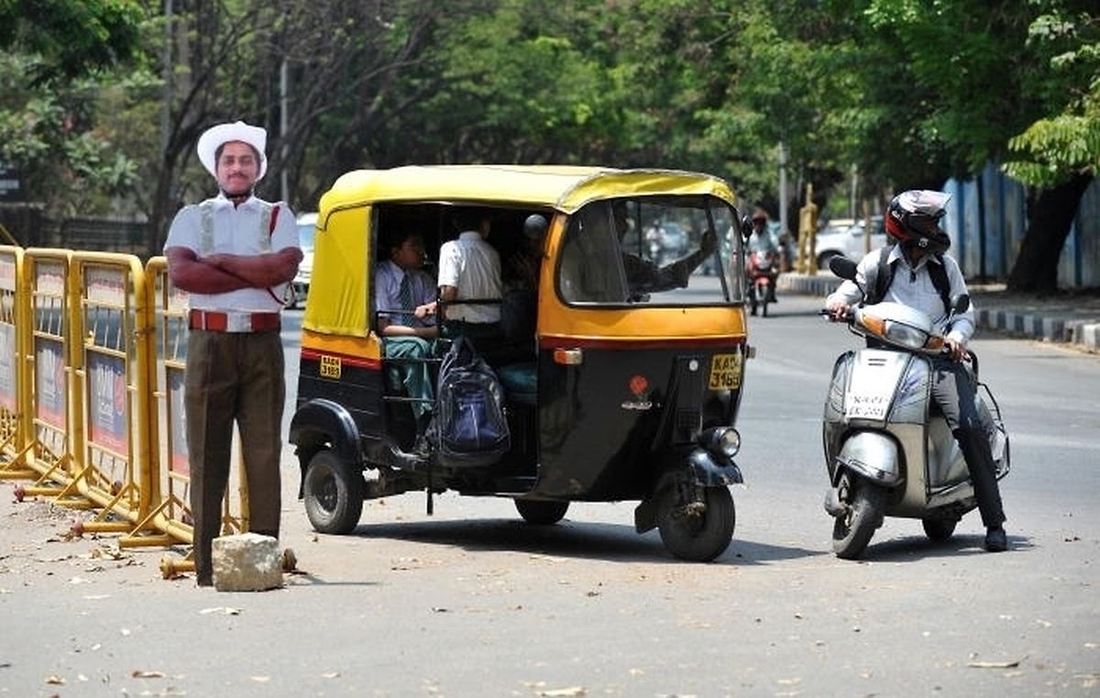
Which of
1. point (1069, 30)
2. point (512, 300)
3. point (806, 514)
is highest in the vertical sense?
point (1069, 30)

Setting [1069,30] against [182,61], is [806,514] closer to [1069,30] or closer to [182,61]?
[1069,30]

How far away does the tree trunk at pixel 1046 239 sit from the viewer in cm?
3662

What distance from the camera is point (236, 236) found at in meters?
9.40

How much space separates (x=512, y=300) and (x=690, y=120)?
49.5m

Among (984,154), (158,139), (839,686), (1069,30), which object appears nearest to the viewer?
(839,686)

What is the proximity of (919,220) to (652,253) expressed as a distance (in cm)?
123

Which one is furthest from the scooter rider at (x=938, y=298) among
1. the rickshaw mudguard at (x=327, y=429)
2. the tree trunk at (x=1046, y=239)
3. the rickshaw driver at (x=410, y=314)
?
the tree trunk at (x=1046, y=239)

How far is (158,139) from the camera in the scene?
194ft

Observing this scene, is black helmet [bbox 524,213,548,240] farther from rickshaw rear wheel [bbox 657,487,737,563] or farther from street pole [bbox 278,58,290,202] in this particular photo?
street pole [bbox 278,58,290,202]

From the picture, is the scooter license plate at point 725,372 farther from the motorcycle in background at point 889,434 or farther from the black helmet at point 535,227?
the black helmet at point 535,227

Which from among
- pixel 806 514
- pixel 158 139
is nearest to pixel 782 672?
pixel 806 514

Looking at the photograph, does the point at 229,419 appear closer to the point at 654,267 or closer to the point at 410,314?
the point at 410,314

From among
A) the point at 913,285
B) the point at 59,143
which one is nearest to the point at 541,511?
the point at 913,285

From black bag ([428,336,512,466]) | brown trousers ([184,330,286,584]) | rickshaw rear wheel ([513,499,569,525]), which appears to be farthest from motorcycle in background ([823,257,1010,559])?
brown trousers ([184,330,286,584])
